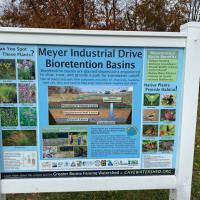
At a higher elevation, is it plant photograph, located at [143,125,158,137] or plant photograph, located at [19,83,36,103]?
plant photograph, located at [19,83,36,103]

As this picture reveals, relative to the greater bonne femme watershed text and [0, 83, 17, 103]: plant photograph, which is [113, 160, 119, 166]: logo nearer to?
the greater bonne femme watershed text

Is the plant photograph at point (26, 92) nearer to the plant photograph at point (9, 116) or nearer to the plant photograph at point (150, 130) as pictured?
the plant photograph at point (9, 116)

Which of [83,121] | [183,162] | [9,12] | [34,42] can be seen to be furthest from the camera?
[9,12]

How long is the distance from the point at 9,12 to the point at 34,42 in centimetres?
1329

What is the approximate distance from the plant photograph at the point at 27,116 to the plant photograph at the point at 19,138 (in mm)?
91

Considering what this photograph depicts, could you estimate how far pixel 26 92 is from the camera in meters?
2.71

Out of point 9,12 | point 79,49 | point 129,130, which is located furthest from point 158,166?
point 9,12

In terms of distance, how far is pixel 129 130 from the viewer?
113 inches

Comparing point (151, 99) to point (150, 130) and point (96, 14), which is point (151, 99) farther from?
point (96, 14)

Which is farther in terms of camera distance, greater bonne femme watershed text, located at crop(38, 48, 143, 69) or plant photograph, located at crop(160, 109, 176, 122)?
plant photograph, located at crop(160, 109, 176, 122)

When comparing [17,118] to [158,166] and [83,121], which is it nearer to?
[83,121]

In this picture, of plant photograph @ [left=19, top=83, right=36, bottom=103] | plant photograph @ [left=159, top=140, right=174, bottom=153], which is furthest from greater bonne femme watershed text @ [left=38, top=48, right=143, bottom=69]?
plant photograph @ [left=159, top=140, right=174, bottom=153]

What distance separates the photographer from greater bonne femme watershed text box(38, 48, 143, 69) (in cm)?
269

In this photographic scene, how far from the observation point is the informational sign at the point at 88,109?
8.86 feet
